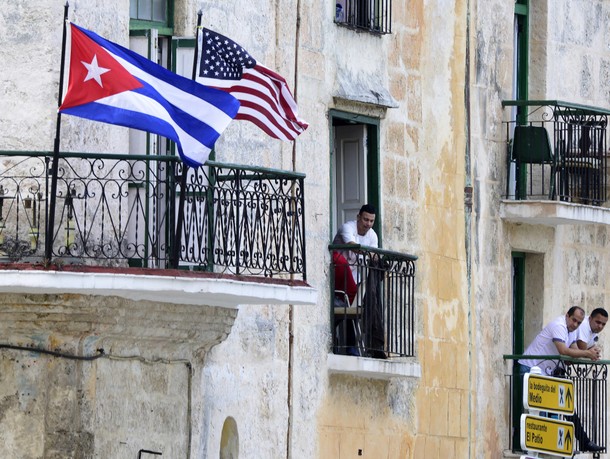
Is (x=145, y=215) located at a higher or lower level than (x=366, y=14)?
lower

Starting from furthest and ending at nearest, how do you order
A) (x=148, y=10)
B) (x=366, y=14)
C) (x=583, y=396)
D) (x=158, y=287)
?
1. (x=583, y=396)
2. (x=366, y=14)
3. (x=148, y=10)
4. (x=158, y=287)

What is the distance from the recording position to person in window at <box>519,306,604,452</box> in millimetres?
34219

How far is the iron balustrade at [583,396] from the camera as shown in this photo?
34.4 metres

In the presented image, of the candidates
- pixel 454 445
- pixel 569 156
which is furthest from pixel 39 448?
pixel 569 156

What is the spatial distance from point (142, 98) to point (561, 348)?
31.7 feet

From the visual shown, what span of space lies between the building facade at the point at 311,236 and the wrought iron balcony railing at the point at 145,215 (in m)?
0.04

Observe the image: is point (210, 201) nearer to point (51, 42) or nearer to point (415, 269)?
point (51, 42)

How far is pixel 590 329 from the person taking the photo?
34906mm

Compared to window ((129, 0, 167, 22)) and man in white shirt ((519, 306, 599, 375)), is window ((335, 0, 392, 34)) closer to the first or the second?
window ((129, 0, 167, 22))

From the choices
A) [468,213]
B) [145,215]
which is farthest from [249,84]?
[468,213]

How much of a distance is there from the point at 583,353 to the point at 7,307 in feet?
32.6

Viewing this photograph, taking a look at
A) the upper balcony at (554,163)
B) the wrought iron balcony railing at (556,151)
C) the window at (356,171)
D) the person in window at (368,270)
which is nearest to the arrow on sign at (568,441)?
the person in window at (368,270)

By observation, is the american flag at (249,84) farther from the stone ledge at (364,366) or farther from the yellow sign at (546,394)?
the stone ledge at (364,366)

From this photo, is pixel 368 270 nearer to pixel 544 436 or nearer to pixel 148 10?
pixel 148 10
